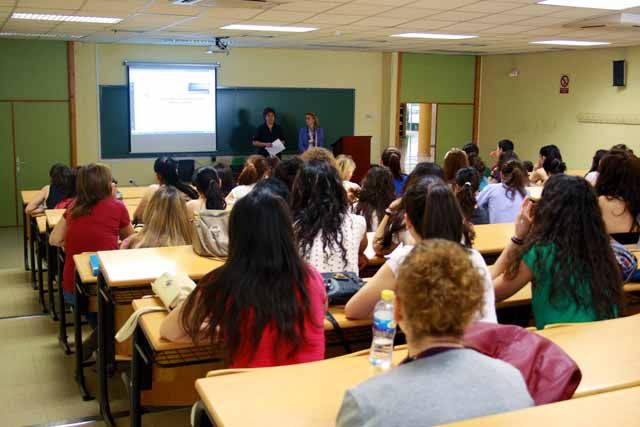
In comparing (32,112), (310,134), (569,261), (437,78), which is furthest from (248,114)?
(569,261)

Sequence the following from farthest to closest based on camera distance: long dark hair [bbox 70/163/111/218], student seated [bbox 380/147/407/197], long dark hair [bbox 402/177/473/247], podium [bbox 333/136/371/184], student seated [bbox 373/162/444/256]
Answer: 1. podium [bbox 333/136/371/184]
2. student seated [bbox 380/147/407/197]
3. long dark hair [bbox 70/163/111/218]
4. student seated [bbox 373/162/444/256]
5. long dark hair [bbox 402/177/473/247]

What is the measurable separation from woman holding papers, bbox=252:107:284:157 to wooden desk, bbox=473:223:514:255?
637 centimetres

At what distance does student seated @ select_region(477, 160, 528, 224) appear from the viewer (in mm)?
5492

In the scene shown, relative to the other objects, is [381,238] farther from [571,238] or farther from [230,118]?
[230,118]

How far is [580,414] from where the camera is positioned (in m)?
1.70

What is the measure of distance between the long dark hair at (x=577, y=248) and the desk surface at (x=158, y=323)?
761mm

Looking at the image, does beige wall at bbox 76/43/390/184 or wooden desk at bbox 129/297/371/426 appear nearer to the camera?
wooden desk at bbox 129/297/371/426

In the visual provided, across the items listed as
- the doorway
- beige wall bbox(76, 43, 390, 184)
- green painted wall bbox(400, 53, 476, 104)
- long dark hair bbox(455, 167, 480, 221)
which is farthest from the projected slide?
long dark hair bbox(455, 167, 480, 221)

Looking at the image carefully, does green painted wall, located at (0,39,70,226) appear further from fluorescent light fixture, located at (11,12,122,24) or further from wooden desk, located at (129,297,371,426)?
wooden desk, located at (129,297,371,426)

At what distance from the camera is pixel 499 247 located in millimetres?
4277

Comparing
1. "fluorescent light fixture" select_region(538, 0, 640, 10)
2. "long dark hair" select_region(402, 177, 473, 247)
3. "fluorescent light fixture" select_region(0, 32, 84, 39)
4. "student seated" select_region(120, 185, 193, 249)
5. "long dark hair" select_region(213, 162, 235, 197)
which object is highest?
"fluorescent light fixture" select_region(0, 32, 84, 39)

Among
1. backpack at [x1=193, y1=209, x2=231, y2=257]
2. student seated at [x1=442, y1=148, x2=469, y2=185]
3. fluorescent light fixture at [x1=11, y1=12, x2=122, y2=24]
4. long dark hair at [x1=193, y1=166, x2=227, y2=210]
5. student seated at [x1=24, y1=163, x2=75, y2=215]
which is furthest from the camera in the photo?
fluorescent light fixture at [x1=11, y1=12, x2=122, y2=24]

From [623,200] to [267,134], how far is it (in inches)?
292

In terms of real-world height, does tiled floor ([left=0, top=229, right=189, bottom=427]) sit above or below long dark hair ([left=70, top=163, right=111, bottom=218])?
below
